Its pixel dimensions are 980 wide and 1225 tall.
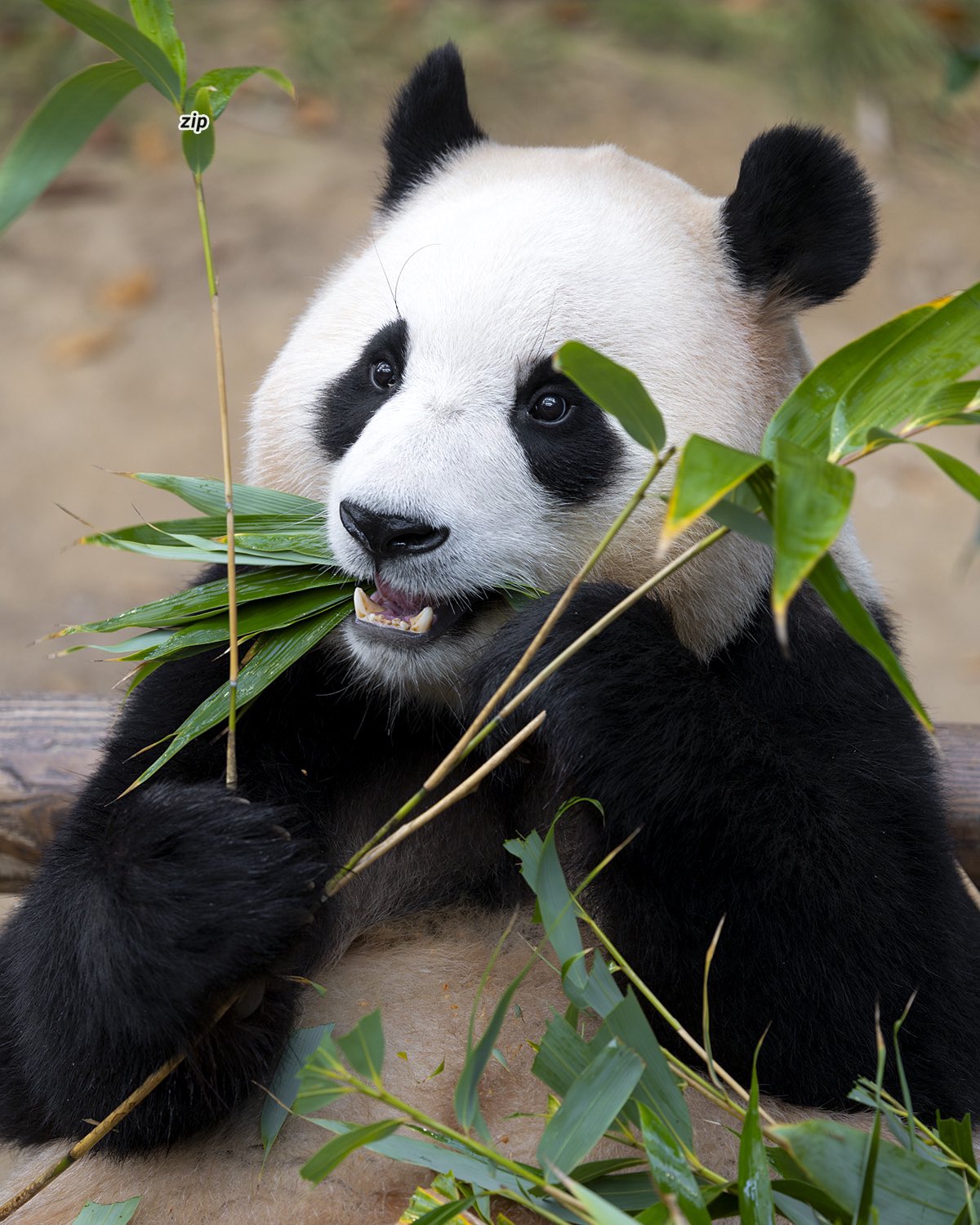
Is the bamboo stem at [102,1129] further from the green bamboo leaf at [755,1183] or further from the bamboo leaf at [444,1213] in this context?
the green bamboo leaf at [755,1183]

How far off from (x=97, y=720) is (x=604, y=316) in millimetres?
1467

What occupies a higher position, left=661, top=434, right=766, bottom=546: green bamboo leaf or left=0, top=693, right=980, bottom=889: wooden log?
left=661, top=434, right=766, bottom=546: green bamboo leaf

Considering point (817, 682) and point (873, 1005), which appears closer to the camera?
point (873, 1005)

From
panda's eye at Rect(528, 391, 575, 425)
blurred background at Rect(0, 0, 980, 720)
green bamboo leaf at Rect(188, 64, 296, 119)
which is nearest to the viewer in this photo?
green bamboo leaf at Rect(188, 64, 296, 119)

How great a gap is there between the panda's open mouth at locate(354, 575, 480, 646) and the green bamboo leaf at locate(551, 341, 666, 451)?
59 cm

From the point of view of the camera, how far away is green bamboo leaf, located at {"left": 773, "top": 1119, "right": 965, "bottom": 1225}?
127 centimetres

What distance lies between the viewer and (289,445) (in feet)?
6.99

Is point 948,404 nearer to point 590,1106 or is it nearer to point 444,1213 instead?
point 590,1106

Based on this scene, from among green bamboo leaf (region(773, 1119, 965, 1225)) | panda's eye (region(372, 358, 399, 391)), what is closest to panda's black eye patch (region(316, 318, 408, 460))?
panda's eye (region(372, 358, 399, 391))

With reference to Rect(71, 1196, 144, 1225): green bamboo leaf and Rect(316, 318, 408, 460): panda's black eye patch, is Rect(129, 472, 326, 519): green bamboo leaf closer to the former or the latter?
Rect(316, 318, 408, 460): panda's black eye patch

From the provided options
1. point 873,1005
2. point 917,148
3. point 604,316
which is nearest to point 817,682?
point 873,1005

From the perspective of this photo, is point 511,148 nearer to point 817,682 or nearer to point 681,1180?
point 817,682

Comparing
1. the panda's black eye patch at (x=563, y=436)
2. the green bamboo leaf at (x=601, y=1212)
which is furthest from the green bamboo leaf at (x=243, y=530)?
the green bamboo leaf at (x=601, y=1212)

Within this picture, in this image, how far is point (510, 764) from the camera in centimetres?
201
